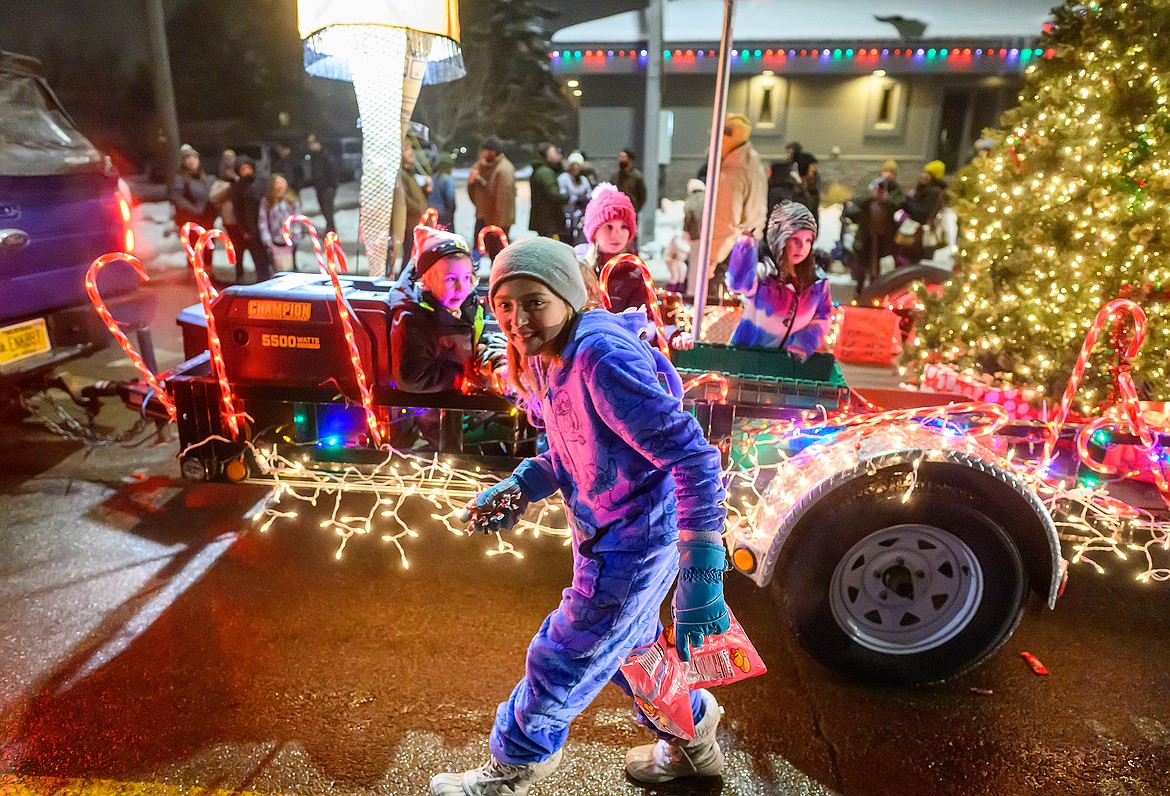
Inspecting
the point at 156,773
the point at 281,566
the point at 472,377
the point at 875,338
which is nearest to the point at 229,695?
the point at 156,773

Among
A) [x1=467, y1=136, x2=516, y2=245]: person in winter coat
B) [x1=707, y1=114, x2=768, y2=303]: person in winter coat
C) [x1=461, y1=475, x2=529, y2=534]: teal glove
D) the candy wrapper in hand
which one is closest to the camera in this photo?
→ the candy wrapper in hand

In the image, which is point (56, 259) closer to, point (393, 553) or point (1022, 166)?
point (393, 553)

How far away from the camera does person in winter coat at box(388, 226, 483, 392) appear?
3.60 metres

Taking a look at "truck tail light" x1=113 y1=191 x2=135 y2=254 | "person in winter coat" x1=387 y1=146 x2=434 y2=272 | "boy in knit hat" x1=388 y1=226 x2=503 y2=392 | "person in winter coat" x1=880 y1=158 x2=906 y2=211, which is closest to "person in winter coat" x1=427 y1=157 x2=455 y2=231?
"person in winter coat" x1=387 y1=146 x2=434 y2=272

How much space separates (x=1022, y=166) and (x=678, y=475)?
5.06 metres

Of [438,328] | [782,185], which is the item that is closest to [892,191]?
[782,185]

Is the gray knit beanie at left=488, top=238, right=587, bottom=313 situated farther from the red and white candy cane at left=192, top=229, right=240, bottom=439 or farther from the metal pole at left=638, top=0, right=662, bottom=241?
the metal pole at left=638, top=0, right=662, bottom=241

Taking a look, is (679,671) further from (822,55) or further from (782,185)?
(822,55)

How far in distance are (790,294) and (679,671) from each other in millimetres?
2483

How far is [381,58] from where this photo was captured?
4895 millimetres

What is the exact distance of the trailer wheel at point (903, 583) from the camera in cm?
299

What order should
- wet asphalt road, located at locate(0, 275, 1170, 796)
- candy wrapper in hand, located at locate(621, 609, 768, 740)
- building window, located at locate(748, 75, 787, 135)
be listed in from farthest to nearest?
building window, located at locate(748, 75, 787, 135) < wet asphalt road, located at locate(0, 275, 1170, 796) < candy wrapper in hand, located at locate(621, 609, 768, 740)

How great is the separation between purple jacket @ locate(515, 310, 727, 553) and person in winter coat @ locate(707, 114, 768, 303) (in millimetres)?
5603

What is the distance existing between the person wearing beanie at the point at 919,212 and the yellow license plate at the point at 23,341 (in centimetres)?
1012
